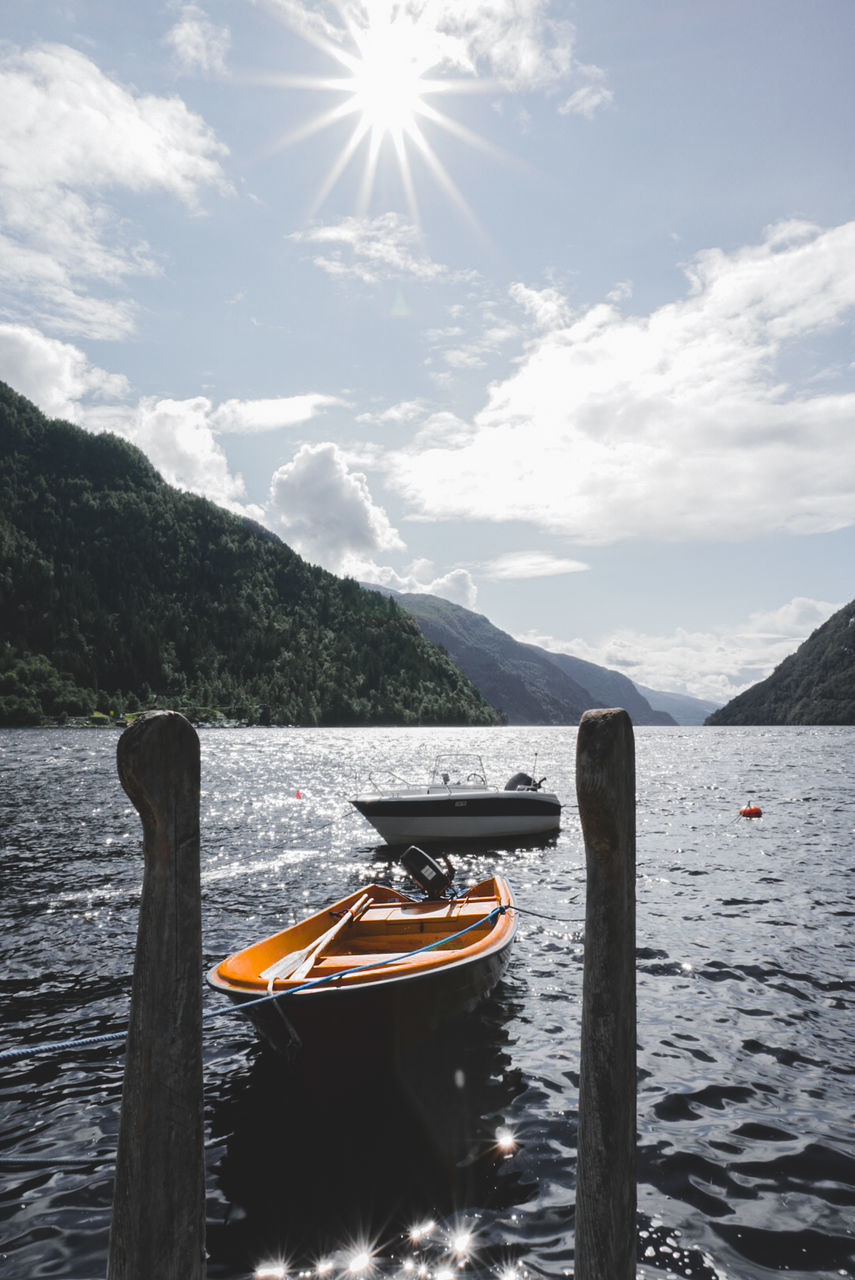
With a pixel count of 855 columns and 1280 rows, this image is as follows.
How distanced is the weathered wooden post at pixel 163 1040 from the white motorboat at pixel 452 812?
66.5 ft

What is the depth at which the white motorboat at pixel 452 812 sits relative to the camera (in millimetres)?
24422

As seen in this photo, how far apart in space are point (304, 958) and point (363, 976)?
6.73 feet

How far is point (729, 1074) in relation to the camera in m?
9.49

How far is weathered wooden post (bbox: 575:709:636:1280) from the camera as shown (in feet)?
12.3

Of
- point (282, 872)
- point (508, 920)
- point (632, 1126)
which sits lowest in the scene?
point (282, 872)

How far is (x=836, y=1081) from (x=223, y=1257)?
25.1ft

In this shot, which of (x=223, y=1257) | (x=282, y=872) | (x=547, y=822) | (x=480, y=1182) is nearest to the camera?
(x=223, y=1257)

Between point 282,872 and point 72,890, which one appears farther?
point 282,872

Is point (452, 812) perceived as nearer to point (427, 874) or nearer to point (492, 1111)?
point (427, 874)

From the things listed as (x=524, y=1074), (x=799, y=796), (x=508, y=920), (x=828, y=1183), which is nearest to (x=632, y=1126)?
(x=828, y=1183)

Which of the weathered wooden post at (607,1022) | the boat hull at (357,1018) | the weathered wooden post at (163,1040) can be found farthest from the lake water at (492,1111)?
the weathered wooden post at (163,1040)

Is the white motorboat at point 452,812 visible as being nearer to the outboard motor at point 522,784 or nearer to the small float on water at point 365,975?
the outboard motor at point 522,784

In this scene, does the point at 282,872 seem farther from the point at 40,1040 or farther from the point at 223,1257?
the point at 223,1257

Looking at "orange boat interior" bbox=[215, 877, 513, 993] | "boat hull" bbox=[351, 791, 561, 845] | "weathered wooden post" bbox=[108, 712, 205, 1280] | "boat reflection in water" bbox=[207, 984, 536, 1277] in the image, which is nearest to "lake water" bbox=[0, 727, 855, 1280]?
"boat reflection in water" bbox=[207, 984, 536, 1277]
